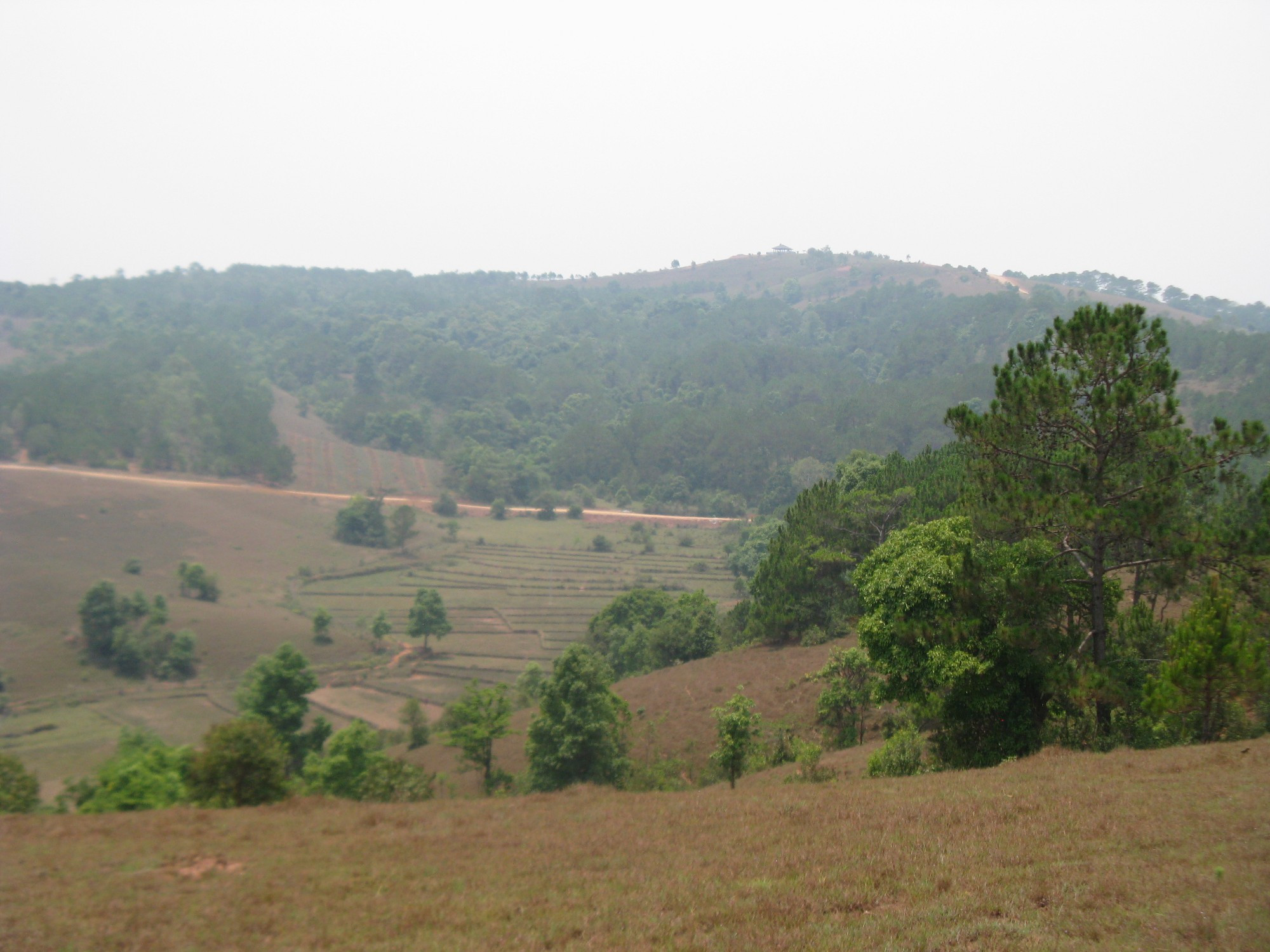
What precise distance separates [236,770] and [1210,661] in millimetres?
17917

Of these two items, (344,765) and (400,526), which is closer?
(344,765)

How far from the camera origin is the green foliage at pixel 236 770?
15.3 m

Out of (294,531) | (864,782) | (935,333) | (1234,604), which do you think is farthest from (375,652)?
(935,333)

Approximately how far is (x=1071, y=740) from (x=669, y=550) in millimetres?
67898

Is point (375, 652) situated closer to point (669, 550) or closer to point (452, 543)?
Answer: point (452, 543)

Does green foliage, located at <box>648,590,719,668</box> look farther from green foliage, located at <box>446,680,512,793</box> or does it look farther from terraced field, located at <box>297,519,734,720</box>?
green foliage, located at <box>446,680,512,793</box>

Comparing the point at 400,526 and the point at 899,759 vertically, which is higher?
the point at 899,759

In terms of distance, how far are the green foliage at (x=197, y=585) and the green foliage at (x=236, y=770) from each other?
48.6 metres

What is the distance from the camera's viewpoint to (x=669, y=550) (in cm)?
8275

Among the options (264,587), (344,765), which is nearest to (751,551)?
(264,587)

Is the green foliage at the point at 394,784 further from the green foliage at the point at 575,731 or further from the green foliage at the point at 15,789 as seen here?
the green foliage at the point at 15,789

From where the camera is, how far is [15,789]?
50.4ft

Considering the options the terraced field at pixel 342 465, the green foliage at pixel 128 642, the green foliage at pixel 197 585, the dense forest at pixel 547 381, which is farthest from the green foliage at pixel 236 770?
the terraced field at pixel 342 465

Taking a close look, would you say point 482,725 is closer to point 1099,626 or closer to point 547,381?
point 1099,626
